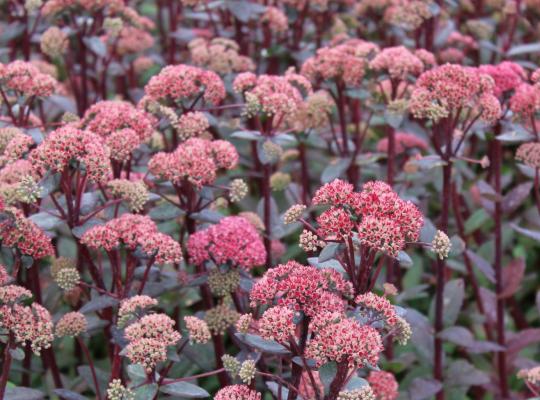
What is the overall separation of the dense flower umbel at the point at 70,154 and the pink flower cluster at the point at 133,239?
7.7 inches

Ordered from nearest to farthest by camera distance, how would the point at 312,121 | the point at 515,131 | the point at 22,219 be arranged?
the point at 22,219 → the point at 515,131 → the point at 312,121

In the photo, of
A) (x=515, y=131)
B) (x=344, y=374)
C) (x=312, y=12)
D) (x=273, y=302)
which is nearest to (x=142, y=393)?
(x=273, y=302)

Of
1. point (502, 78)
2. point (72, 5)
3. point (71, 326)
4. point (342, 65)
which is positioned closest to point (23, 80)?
point (72, 5)

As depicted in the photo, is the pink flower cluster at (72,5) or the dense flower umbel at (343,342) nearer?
the dense flower umbel at (343,342)

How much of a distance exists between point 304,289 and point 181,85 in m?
1.49

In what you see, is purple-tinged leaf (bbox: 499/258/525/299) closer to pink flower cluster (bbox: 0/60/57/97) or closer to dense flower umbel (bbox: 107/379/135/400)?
dense flower umbel (bbox: 107/379/135/400)

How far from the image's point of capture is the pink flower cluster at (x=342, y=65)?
3881 millimetres

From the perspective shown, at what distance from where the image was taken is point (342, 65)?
3.91m

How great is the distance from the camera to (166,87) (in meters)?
3.47

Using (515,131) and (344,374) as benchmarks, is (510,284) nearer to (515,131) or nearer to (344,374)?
(515,131)

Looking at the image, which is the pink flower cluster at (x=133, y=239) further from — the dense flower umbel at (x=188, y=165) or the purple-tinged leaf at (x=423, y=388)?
the purple-tinged leaf at (x=423, y=388)

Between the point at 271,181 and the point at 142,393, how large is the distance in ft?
6.12

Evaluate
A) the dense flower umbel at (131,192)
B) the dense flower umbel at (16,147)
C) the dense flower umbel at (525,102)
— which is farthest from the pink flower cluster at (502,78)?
the dense flower umbel at (16,147)

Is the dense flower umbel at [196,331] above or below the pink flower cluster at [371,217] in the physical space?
below
